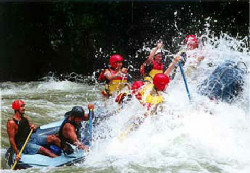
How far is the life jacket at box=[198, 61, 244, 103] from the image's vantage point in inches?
246

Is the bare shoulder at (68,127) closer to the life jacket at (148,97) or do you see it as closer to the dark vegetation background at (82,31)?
the life jacket at (148,97)

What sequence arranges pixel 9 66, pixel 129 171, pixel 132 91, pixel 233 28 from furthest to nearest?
pixel 9 66 < pixel 233 28 < pixel 132 91 < pixel 129 171

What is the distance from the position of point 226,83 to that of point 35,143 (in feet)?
10.2

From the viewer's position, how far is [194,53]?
22.8 ft

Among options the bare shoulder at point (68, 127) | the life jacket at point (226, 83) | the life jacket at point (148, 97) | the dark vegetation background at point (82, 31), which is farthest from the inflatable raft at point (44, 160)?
the dark vegetation background at point (82, 31)

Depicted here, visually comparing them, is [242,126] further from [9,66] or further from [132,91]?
[9,66]

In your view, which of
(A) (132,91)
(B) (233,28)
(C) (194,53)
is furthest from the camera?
(B) (233,28)

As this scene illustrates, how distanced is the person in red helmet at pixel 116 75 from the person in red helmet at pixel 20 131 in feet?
5.75

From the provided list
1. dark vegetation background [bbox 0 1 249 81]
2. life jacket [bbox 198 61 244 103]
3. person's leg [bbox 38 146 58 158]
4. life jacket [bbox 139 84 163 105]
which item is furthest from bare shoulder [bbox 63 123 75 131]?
dark vegetation background [bbox 0 1 249 81]

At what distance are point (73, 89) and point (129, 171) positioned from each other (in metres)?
6.83

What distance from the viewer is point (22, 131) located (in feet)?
17.2

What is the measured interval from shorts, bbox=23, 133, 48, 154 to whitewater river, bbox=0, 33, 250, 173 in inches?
13.4

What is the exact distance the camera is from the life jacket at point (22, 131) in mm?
5188

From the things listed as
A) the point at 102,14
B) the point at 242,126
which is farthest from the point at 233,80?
the point at 102,14
